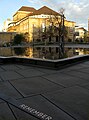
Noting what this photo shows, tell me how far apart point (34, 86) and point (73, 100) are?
176 cm

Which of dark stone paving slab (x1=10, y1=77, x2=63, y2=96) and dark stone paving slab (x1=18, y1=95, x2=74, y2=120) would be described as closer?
dark stone paving slab (x1=18, y1=95, x2=74, y2=120)

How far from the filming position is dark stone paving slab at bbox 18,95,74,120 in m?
3.90

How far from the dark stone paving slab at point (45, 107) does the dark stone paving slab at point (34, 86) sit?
20.9 inches

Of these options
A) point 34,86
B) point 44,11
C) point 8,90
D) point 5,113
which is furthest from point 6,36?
point 5,113

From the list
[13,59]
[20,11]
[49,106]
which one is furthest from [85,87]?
[20,11]

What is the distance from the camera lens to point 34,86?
6.22 meters

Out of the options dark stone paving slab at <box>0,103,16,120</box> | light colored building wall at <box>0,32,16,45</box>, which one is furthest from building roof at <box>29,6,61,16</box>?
dark stone paving slab at <box>0,103,16,120</box>

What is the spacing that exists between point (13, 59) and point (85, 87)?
22.1 feet

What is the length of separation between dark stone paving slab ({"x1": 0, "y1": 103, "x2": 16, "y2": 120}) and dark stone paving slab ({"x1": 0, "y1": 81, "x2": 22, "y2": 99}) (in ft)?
2.34

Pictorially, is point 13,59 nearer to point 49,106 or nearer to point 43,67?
point 43,67

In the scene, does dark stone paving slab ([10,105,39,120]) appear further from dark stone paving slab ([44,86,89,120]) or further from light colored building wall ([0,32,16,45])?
light colored building wall ([0,32,16,45])

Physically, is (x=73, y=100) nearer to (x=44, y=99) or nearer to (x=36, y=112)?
(x=44, y=99)

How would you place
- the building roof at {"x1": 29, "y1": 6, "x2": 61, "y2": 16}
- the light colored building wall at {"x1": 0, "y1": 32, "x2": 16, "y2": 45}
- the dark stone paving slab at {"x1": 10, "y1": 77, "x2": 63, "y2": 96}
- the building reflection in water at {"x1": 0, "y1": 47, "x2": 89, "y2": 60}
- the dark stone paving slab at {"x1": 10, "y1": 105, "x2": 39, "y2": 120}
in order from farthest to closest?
the light colored building wall at {"x1": 0, "y1": 32, "x2": 16, "y2": 45} < the building roof at {"x1": 29, "y1": 6, "x2": 61, "y2": 16} < the building reflection in water at {"x1": 0, "y1": 47, "x2": 89, "y2": 60} < the dark stone paving slab at {"x1": 10, "y1": 77, "x2": 63, "y2": 96} < the dark stone paving slab at {"x1": 10, "y1": 105, "x2": 39, "y2": 120}

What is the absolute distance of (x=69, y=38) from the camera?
88.4 m
